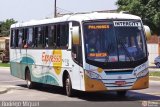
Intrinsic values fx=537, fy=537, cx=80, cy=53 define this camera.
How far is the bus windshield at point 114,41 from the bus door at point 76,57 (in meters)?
0.29

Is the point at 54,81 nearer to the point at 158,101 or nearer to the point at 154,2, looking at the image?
the point at 158,101

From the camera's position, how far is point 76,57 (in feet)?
58.9

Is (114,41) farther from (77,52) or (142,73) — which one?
(142,73)

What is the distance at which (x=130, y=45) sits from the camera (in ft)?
58.4

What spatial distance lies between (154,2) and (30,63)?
29006 millimetres

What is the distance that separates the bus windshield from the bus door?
29cm

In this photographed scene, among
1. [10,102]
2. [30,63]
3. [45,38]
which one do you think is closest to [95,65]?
[10,102]

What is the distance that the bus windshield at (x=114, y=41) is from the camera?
1738cm

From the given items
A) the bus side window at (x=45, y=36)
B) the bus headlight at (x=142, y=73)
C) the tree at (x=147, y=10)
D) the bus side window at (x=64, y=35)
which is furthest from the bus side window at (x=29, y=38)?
the tree at (x=147, y=10)

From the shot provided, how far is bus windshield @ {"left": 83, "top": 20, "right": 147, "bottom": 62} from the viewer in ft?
Result: 57.0

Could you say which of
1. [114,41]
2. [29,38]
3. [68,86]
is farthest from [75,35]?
[29,38]

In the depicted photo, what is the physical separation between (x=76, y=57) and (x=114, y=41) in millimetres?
1400

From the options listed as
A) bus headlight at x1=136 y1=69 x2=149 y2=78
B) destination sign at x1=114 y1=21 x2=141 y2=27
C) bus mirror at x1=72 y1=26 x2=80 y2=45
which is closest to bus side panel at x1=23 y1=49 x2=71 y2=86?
bus mirror at x1=72 y1=26 x2=80 y2=45

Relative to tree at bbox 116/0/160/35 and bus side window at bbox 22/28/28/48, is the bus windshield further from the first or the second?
tree at bbox 116/0/160/35
